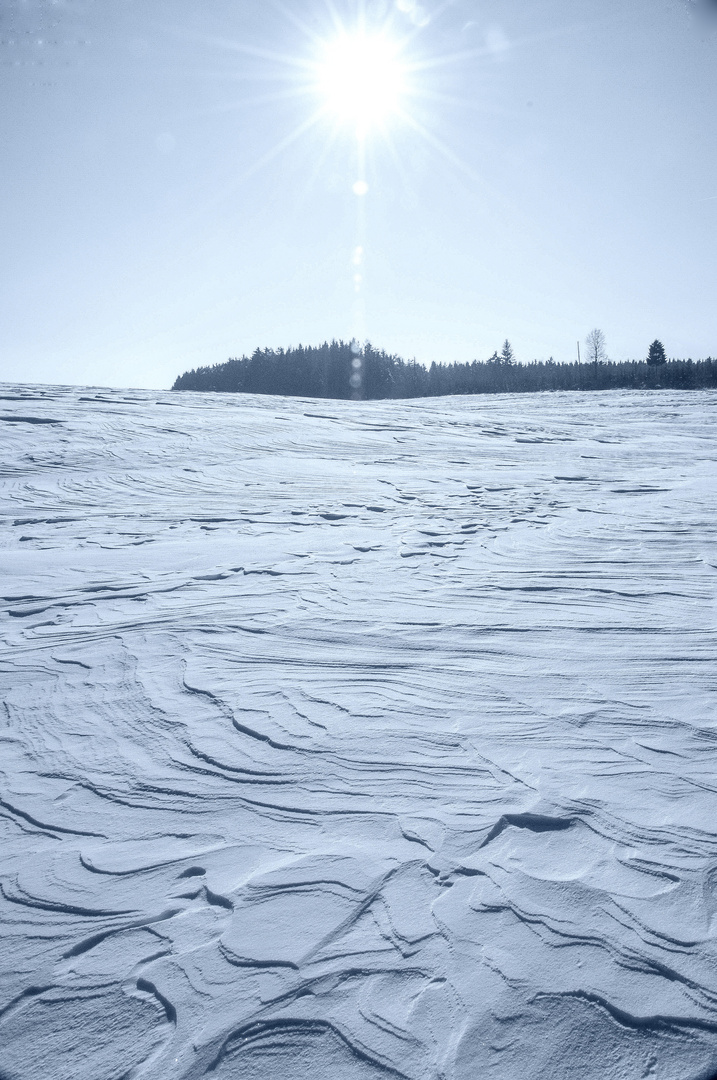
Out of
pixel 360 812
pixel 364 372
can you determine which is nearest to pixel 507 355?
pixel 364 372

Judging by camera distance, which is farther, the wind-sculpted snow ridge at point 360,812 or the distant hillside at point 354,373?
the distant hillside at point 354,373

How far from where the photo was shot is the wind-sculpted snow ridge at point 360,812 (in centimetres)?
93

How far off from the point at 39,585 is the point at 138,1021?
7.99ft

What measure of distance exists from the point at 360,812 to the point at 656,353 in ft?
168

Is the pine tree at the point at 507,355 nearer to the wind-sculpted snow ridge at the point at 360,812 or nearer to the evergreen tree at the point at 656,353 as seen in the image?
the evergreen tree at the point at 656,353

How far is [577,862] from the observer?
121 cm

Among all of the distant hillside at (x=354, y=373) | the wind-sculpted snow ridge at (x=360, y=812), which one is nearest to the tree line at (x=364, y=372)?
the distant hillside at (x=354, y=373)

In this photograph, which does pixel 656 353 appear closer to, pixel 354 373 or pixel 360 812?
pixel 354 373

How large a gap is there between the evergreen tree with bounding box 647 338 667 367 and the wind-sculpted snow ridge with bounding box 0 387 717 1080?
155 feet

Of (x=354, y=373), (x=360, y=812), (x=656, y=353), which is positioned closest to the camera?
(x=360, y=812)

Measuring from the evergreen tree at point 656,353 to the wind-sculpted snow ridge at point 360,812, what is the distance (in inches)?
1866

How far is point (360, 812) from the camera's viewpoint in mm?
1366

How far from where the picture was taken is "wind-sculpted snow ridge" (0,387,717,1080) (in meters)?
0.93

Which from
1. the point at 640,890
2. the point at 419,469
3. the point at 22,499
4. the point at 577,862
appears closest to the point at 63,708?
the point at 577,862
